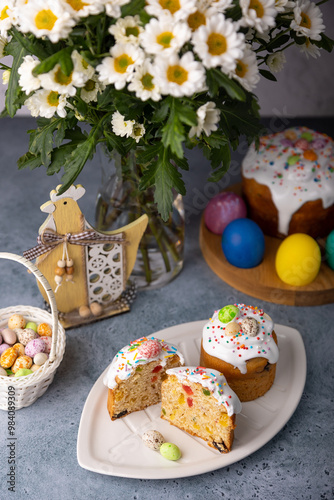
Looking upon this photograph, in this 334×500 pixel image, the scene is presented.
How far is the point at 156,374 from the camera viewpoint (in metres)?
1.43

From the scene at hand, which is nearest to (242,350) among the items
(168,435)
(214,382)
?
(214,382)

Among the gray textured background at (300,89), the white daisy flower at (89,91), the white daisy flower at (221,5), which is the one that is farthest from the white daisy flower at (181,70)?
the gray textured background at (300,89)

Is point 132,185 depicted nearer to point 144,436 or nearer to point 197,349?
point 197,349

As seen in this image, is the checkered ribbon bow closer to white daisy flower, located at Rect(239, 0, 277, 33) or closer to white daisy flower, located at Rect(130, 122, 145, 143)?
white daisy flower, located at Rect(130, 122, 145, 143)

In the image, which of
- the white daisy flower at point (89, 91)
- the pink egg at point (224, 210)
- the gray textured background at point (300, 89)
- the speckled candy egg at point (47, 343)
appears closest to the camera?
the white daisy flower at point (89, 91)

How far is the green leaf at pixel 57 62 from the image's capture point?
103cm

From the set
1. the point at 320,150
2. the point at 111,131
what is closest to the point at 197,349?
the point at 111,131

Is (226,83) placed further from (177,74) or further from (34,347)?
(34,347)

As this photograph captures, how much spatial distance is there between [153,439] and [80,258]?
53 cm

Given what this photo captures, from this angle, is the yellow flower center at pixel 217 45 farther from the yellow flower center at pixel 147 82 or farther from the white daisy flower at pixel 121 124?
the white daisy flower at pixel 121 124

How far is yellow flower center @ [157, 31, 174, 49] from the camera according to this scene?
100 cm

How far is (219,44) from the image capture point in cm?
101

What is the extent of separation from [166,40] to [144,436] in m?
0.85

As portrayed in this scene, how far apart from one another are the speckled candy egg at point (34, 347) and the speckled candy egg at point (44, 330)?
0.18ft
